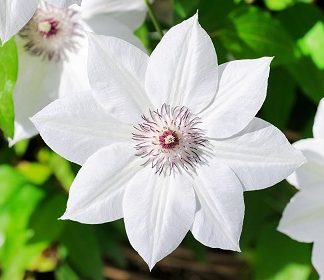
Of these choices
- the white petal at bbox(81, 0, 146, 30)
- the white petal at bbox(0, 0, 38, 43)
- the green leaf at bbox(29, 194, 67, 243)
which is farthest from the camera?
the green leaf at bbox(29, 194, 67, 243)

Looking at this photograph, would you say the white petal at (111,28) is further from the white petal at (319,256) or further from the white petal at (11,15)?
the white petal at (319,256)

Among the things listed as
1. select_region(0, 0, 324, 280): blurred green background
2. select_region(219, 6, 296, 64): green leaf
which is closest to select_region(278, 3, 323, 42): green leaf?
select_region(0, 0, 324, 280): blurred green background

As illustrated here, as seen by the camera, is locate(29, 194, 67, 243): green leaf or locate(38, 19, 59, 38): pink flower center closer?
locate(38, 19, 59, 38): pink flower center

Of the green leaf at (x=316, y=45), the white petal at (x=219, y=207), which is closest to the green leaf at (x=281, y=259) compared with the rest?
the green leaf at (x=316, y=45)

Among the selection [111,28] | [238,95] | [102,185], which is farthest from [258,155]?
[111,28]

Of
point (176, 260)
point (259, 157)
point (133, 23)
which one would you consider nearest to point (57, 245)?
point (176, 260)

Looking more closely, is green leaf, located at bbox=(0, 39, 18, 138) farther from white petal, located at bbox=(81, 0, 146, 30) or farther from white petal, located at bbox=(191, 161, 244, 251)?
white petal, located at bbox=(191, 161, 244, 251)
